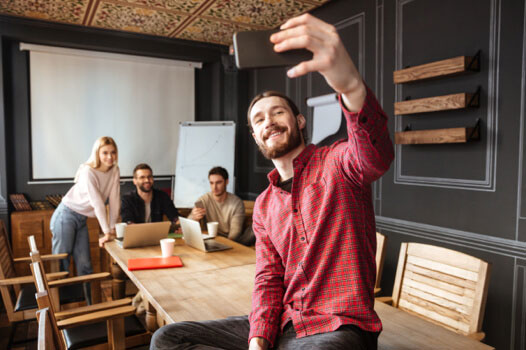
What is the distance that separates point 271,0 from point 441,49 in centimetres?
170

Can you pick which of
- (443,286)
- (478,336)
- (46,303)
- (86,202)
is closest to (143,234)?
(86,202)

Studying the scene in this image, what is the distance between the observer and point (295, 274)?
124 centimetres

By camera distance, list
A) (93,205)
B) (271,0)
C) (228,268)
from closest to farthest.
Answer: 1. (228,268)
2. (93,205)
3. (271,0)

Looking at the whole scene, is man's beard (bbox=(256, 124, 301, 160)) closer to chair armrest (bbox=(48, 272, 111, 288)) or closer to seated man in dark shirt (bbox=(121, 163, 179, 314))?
chair armrest (bbox=(48, 272, 111, 288))

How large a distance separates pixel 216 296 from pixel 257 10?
3.20 m

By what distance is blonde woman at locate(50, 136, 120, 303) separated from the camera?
10.7 ft

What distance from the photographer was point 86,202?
133 inches

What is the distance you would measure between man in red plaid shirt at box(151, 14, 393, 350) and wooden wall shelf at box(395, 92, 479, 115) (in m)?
1.61

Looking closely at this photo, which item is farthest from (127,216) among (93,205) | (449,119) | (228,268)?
(449,119)

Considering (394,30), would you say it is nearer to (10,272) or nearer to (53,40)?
(10,272)

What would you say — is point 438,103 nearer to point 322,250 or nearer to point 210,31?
point 322,250

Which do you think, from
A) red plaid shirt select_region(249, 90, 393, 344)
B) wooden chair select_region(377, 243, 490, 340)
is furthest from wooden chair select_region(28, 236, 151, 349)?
wooden chair select_region(377, 243, 490, 340)

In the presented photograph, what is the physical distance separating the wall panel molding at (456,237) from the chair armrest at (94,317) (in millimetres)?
2198

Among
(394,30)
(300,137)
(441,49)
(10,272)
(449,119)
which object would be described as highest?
(394,30)
